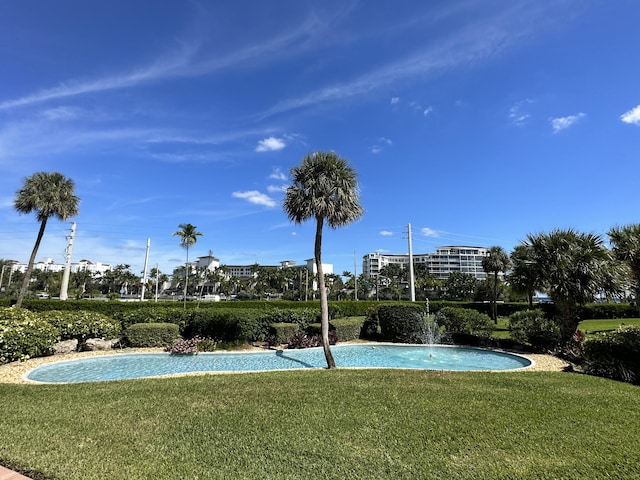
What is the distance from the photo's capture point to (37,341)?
1134 cm

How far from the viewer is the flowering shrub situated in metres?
13.2

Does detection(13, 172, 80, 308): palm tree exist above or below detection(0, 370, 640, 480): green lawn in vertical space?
above

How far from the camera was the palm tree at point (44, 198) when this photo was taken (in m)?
21.5

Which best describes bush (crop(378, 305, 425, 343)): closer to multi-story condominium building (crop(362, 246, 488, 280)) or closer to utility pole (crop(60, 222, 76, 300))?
utility pole (crop(60, 222, 76, 300))

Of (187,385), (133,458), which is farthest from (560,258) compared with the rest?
(133,458)

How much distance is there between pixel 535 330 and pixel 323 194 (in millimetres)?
10560

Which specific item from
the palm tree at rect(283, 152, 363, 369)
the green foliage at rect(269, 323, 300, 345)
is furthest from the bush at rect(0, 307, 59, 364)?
the palm tree at rect(283, 152, 363, 369)

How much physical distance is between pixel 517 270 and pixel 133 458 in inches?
608

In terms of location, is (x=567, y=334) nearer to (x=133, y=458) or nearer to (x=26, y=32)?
(x=133, y=458)

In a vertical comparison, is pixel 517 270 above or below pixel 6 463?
above

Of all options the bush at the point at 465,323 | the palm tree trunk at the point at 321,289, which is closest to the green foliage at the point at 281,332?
the palm tree trunk at the point at 321,289

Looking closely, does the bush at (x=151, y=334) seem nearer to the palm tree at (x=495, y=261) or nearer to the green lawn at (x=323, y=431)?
the green lawn at (x=323, y=431)

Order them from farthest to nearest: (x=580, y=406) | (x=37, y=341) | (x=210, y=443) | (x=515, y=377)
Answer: (x=37, y=341), (x=515, y=377), (x=580, y=406), (x=210, y=443)

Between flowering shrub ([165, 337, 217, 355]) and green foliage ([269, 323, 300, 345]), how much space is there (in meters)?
3.03
